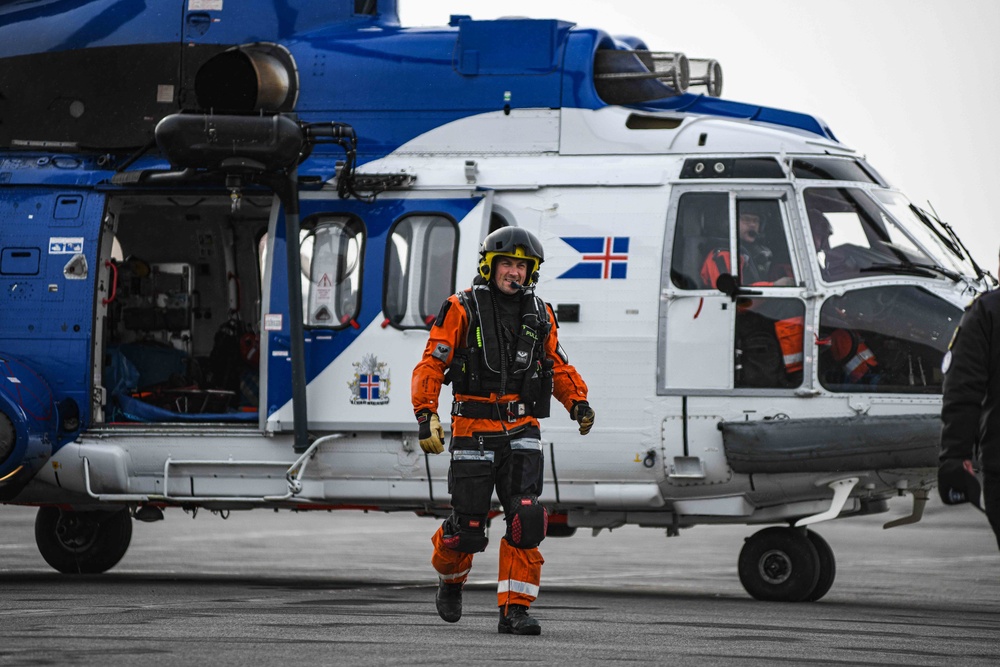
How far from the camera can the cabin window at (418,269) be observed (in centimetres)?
1073

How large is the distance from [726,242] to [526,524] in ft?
11.0

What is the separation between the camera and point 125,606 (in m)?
8.81

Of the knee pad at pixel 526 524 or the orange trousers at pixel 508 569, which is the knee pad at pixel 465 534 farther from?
the knee pad at pixel 526 524

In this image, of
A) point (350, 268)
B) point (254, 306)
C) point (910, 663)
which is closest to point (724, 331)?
point (350, 268)

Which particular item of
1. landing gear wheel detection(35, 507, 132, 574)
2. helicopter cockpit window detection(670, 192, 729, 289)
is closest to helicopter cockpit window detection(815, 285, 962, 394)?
helicopter cockpit window detection(670, 192, 729, 289)

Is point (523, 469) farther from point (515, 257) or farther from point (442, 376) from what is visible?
point (515, 257)

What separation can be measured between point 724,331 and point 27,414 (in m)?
5.01

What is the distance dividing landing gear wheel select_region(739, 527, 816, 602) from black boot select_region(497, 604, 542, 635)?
3.24 metres

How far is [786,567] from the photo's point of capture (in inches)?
412

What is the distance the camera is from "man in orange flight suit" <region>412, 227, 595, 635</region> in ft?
26.0

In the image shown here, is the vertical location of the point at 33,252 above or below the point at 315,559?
above

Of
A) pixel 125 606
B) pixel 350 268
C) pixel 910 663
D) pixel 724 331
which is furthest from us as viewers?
pixel 350 268

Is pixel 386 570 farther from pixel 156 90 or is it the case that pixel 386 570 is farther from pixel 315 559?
pixel 156 90

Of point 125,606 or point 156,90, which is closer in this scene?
point 125,606
